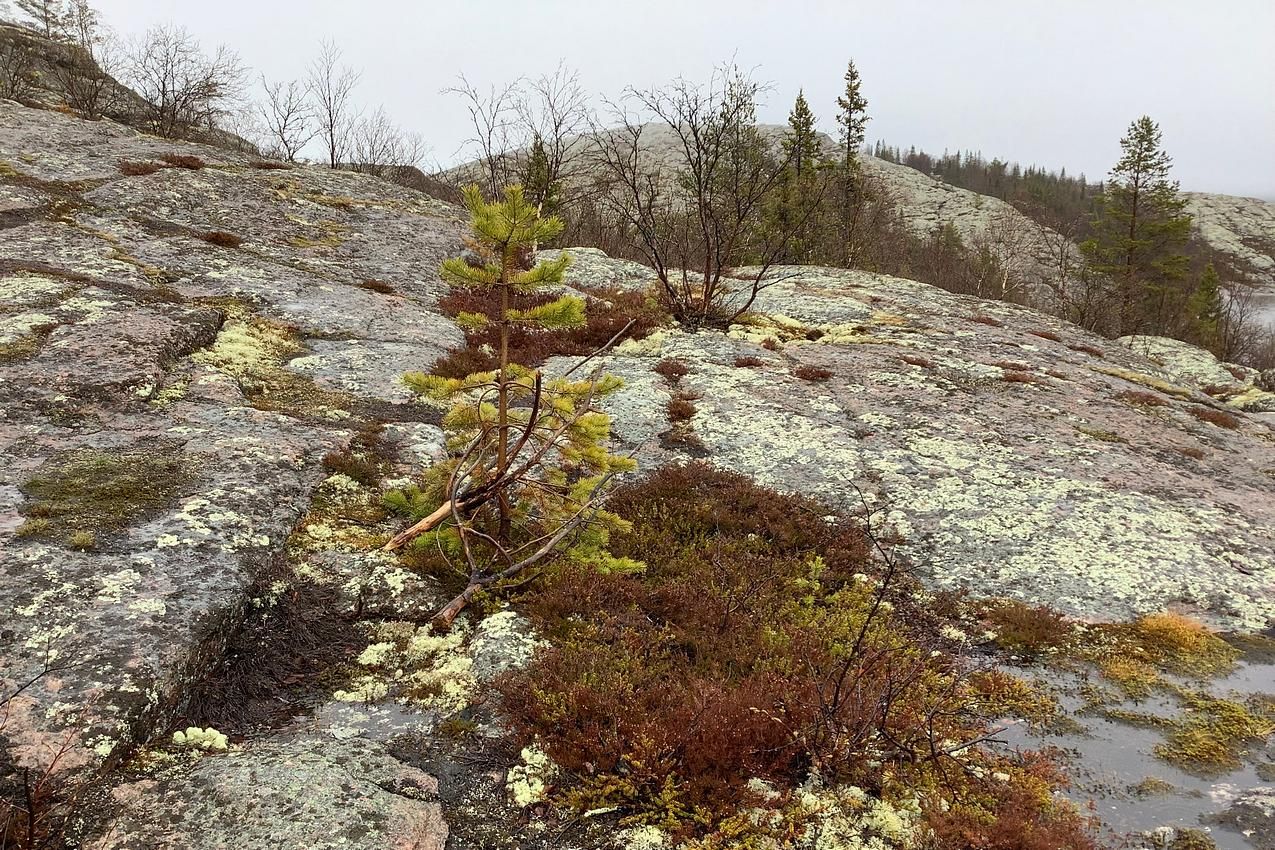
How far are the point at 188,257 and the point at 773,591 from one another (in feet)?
36.3

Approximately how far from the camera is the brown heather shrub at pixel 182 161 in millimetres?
14602

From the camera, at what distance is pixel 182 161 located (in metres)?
14.7

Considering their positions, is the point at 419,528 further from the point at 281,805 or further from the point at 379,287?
the point at 379,287

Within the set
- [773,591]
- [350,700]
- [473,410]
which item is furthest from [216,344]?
[773,591]

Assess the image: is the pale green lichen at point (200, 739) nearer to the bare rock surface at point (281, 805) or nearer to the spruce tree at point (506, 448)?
the bare rock surface at point (281, 805)

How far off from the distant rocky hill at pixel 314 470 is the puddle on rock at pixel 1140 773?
1.13 metres

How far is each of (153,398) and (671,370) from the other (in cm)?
670

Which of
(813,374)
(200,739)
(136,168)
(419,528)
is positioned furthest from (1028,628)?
(136,168)

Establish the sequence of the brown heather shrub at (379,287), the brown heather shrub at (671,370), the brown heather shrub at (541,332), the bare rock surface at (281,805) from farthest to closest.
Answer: the brown heather shrub at (379,287) < the brown heather shrub at (671,370) < the brown heather shrub at (541,332) < the bare rock surface at (281,805)

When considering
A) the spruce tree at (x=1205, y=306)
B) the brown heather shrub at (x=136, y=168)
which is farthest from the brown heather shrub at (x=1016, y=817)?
the spruce tree at (x=1205, y=306)

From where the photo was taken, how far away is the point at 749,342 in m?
12.2

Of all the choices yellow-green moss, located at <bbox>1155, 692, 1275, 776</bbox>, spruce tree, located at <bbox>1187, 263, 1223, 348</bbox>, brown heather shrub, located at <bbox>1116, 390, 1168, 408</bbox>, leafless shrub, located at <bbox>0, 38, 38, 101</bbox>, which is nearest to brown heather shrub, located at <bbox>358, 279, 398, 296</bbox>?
yellow-green moss, located at <bbox>1155, 692, 1275, 776</bbox>

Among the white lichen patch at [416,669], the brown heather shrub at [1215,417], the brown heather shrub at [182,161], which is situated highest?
the brown heather shrub at [182,161]

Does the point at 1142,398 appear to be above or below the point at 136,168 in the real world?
below
